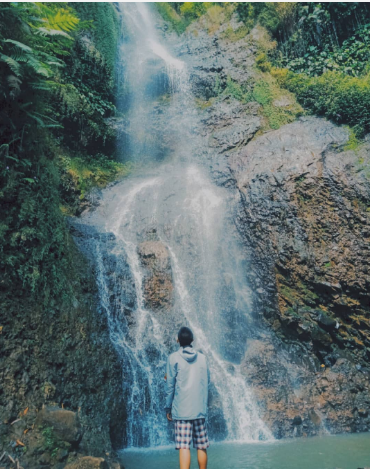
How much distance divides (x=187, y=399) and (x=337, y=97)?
12.4 metres

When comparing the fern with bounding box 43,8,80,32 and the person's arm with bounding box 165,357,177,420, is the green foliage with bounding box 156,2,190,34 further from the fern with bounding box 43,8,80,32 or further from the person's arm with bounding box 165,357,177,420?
the person's arm with bounding box 165,357,177,420

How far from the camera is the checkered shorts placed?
3246 mm

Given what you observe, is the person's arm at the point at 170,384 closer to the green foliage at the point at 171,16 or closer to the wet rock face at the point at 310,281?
the wet rock face at the point at 310,281

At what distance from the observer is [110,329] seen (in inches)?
313

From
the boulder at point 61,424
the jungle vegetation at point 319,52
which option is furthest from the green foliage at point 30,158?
the jungle vegetation at point 319,52

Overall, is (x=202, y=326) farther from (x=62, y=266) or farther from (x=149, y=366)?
(x=62, y=266)

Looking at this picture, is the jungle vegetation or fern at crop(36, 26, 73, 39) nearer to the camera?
fern at crop(36, 26, 73, 39)

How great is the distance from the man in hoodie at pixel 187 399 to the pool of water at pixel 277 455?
2.62 m

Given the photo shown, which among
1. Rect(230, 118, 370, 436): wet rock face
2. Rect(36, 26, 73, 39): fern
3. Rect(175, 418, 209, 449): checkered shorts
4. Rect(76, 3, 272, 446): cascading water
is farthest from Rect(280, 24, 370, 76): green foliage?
Rect(175, 418, 209, 449): checkered shorts

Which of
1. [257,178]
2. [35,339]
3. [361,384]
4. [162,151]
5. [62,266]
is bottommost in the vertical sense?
[361,384]

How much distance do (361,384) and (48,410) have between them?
7.55 m

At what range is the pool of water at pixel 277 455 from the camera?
528cm

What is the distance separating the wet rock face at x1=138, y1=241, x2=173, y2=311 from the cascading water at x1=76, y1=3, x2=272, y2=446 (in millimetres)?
149

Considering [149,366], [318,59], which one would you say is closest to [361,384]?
[149,366]
